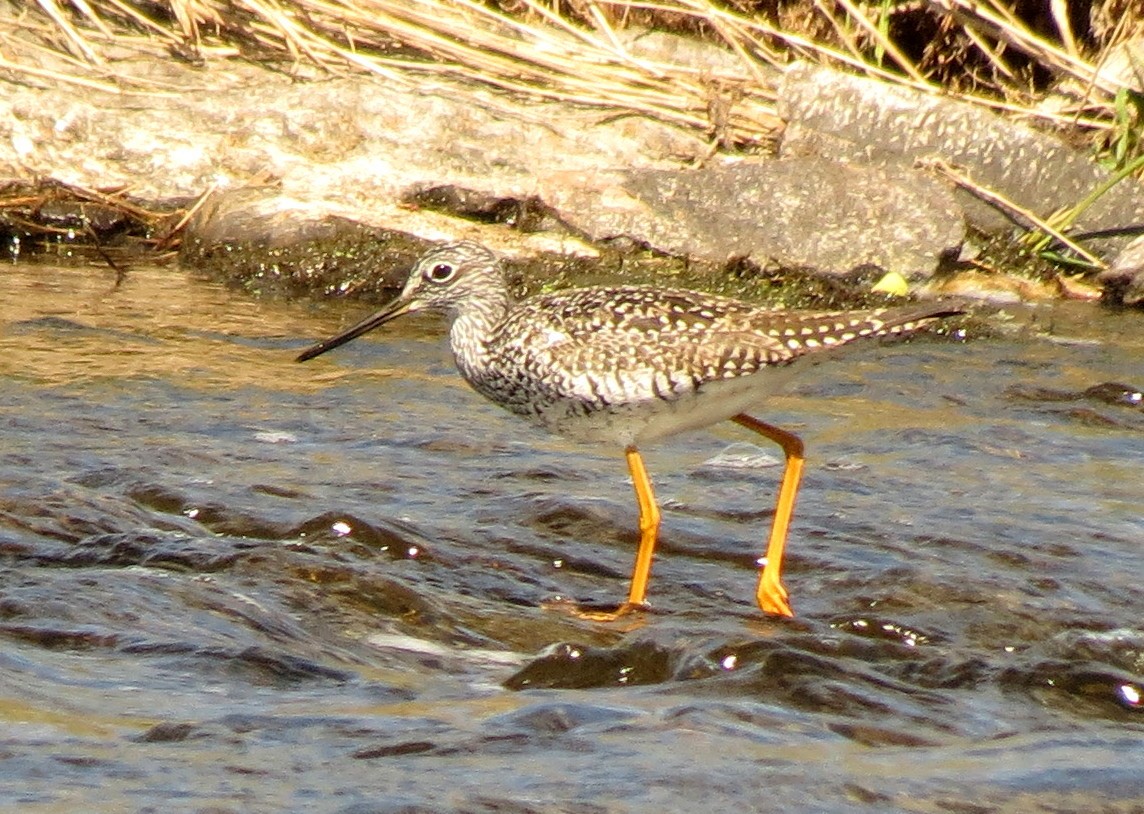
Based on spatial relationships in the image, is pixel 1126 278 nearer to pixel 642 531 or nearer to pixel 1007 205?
pixel 1007 205

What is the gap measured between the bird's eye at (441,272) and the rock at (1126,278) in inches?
168

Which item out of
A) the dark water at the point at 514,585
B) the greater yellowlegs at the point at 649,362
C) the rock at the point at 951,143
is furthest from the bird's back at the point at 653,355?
the rock at the point at 951,143

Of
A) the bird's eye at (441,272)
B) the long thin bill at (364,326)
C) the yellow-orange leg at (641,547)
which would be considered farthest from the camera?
the long thin bill at (364,326)

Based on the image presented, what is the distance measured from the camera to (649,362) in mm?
6016

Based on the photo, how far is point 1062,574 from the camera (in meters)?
5.99

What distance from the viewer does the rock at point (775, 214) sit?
30.7 feet

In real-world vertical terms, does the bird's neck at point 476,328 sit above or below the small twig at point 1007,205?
below

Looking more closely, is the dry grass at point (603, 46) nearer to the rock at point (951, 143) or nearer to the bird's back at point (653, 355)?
the rock at point (951, 143)

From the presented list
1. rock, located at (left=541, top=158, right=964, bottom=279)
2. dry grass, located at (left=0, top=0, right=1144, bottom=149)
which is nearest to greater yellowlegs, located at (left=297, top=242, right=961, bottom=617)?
rock, located at (left=541, top=158, right=964, bottom=279)

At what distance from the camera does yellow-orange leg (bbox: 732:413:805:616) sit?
577 centimetres

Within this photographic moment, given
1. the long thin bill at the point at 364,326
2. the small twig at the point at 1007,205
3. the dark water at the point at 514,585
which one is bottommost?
the dark water at the point at 514,585

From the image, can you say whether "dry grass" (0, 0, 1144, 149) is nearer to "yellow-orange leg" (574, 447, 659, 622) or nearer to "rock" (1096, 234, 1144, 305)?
"rock" (1096, 234, 1144, 305)

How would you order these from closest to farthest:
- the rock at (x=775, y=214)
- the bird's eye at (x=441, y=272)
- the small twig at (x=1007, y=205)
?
the bird's eye at (x=441, y=272), the rock at (x=775, y=214), the small twig at (x=1007, y=205)

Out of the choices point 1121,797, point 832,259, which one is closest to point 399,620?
point 1121,797
